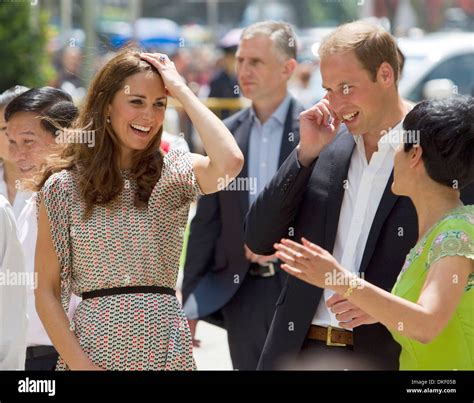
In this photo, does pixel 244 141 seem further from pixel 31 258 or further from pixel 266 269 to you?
pixel 31 258

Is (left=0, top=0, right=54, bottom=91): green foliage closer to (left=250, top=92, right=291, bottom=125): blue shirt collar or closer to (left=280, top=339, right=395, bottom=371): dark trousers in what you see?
(left=250, top=92, right=291, bottom=125): blue shirt collar

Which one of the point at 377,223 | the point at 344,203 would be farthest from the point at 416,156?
the point at 344,203

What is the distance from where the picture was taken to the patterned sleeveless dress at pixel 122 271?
3.50 metres

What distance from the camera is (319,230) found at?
12.9ft

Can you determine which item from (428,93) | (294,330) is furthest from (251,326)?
(428,93)

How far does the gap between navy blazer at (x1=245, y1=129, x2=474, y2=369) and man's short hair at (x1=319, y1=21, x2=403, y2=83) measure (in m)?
0.30

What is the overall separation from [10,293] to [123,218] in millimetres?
570

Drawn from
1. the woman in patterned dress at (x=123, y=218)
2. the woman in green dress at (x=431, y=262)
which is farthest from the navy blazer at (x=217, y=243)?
the woman in green dress at (x=431, y=262)

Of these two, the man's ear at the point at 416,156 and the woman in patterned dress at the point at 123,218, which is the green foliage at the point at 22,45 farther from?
the man's ear at the point at 416,156

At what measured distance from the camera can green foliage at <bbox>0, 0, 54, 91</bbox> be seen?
16.4 metres

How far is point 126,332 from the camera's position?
3.49 metres

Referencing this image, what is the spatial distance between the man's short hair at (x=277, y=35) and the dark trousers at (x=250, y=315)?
1456 mm
